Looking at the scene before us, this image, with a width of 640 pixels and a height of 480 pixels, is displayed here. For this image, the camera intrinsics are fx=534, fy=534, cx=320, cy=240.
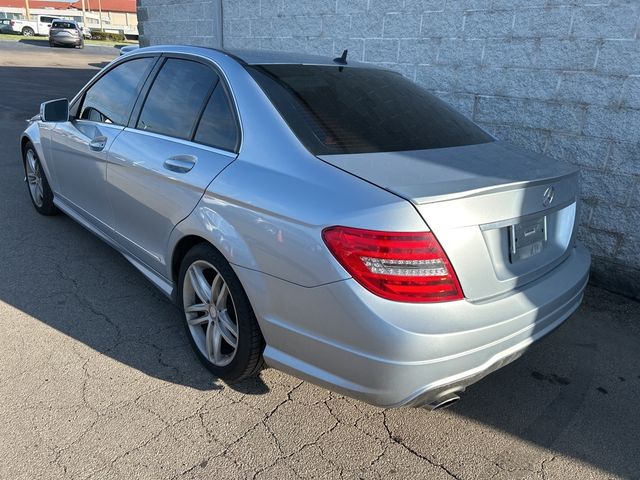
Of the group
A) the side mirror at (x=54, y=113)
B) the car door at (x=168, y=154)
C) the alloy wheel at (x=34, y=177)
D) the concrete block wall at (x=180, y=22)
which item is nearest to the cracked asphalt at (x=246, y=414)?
the car door at (x=168, y=154)

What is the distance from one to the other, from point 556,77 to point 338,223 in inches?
124

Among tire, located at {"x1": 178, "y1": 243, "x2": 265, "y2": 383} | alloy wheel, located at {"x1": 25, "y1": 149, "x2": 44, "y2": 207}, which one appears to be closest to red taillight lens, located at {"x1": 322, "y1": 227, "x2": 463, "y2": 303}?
tire, located at {"x1": 178, "y1": 243, "x2": 265, "y2": 383}

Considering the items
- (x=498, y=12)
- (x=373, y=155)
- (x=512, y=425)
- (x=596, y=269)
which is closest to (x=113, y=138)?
(x=373, y=155)

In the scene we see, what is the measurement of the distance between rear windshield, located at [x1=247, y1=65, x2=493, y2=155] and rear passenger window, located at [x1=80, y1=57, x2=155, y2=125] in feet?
3.71

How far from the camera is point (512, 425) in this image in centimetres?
261

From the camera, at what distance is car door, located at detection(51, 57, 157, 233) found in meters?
3.53

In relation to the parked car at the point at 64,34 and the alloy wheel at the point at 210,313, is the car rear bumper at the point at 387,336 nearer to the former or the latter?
the alloy wheel at the point at 210,313

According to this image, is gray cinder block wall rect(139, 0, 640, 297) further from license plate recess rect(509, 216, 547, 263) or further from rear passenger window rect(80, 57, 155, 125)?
rear passenger window rect(80, 57, 155, 125)

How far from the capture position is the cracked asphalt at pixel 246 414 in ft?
7.51

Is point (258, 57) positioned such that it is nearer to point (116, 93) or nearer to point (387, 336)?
point (116, 93)

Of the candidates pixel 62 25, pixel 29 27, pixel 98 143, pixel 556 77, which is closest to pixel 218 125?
pixel 98 143

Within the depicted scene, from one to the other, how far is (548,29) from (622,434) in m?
3.09

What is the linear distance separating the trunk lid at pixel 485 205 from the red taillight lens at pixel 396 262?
63 millimetres

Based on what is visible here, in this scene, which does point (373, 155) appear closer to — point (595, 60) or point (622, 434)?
point (622, 434)
